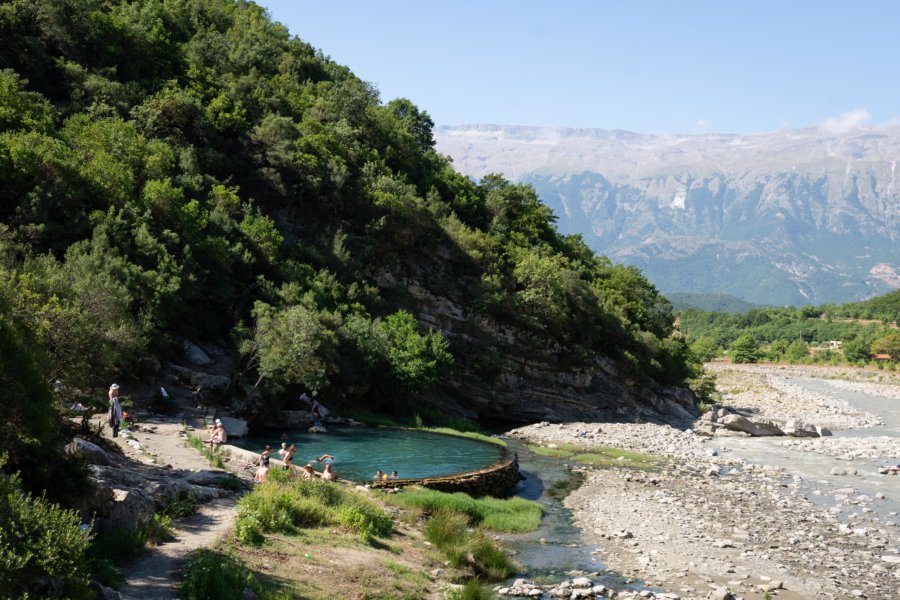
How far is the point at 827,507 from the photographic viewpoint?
28.7 meters

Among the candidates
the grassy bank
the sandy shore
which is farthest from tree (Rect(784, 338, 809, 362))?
the grassy bank

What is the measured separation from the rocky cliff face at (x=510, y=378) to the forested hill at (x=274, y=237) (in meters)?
0.19

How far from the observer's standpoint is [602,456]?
131 ft

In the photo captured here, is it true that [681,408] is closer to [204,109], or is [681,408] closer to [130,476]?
[204,109]

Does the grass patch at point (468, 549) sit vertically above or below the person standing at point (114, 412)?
below

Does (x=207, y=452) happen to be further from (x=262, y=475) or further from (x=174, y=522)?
(x=174, y=522)

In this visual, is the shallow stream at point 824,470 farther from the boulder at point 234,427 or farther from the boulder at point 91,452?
the boulder at point 91,452

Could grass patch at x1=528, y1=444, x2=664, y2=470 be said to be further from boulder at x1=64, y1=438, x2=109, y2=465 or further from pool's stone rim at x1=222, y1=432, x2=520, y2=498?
boulder at x1=64, y1=438, x2=109, y2=465

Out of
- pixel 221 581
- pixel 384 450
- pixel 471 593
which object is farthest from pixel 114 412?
pixel 471 593

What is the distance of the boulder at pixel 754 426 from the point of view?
54062mm

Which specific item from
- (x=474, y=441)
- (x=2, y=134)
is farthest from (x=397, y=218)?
(x=2, y=134)

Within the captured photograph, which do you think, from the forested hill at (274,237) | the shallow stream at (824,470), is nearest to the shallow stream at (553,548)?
the shallow stream at (824,470)

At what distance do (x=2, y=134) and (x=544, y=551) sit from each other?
35769 mm

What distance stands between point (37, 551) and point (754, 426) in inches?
2122
